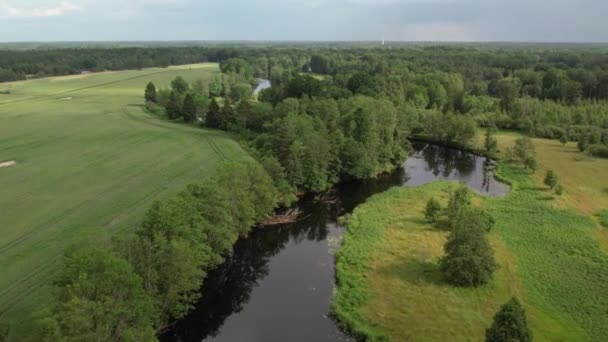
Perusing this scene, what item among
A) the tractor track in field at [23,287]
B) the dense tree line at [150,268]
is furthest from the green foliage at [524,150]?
the tractor track in field at [23,287]

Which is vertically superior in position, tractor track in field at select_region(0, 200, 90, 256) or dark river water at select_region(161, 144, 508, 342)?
tractor track in field at select_region(0, 200, 90, 256)

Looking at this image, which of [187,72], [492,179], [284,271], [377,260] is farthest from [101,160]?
[187,72]

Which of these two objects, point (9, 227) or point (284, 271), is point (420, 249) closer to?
point (284, 271)

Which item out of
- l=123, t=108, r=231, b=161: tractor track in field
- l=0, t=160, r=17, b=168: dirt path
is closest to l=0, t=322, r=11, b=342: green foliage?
l=123, t=108, r=231, b=161: tractor track in field

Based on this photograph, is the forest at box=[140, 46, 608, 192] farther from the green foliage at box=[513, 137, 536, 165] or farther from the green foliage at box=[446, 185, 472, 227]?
the green foliage at box=[446, 185, 472, 227]

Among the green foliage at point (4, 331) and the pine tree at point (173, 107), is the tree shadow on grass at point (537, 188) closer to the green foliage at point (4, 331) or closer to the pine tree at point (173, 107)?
the green foliage at point (4, 331)

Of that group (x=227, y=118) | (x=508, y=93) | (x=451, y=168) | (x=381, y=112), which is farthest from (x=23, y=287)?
(x=508, y=93)

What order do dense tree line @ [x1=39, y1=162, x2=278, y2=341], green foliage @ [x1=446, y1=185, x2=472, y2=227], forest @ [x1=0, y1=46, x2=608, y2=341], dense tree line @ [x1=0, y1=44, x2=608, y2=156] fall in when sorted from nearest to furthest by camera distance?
dense tree line @ [x1=39, y1=162, x2=278, y2=341], forest @ [x1=0, y1=46, x2=608, y2=341], green foliage @ [x1=446, y1=185, x2=472, y2=227], dense tree line @ [x1=0, y1=44, x2=608, y2=156]
